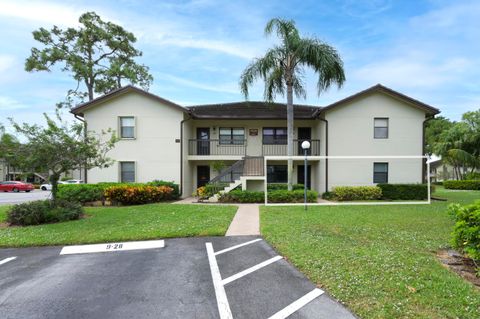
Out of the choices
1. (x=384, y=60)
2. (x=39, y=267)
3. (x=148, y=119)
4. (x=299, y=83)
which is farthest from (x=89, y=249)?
(x=384, y=60)

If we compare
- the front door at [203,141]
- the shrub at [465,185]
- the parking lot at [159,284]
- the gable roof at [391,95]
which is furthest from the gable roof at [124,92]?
the shrub at [465,185]

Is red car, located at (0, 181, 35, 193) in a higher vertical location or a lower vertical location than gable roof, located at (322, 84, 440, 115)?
lower

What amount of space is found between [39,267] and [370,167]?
16303 millimetres

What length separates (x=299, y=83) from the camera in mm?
14742

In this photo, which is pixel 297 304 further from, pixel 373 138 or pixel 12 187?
pixel 12 187

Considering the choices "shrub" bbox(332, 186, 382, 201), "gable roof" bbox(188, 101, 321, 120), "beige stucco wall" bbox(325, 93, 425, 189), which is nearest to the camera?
→ "shrub" bbox(332, 186, 382, 201)

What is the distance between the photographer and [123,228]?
8.50 metres

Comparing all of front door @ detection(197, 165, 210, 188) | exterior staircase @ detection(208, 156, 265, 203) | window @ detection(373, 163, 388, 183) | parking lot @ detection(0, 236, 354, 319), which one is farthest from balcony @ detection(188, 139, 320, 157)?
parking lot @ detection(0, 236, 354, 319)

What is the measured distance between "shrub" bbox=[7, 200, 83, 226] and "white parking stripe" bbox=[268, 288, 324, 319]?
30.1 ft

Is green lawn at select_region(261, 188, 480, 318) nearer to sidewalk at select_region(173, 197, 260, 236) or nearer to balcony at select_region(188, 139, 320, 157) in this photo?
sidewalk at select_region(173, 197, 260, 236)

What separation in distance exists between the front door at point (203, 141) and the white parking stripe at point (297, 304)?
48.3 feet

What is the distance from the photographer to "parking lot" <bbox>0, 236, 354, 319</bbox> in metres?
3.68

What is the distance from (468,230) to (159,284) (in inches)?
213

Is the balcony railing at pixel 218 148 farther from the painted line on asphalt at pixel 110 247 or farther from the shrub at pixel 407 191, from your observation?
the painted line on asphalt at pixel 110 247
